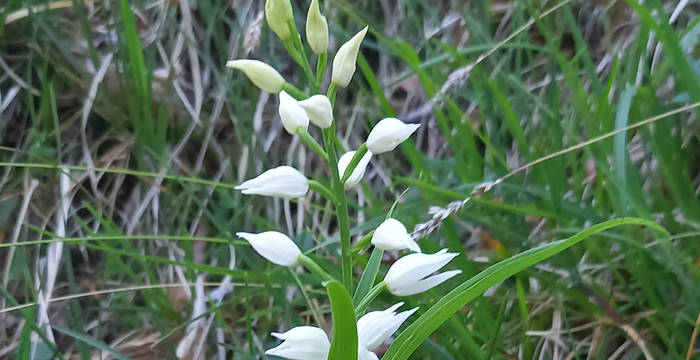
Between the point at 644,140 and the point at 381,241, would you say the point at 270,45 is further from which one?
the point at 381,241

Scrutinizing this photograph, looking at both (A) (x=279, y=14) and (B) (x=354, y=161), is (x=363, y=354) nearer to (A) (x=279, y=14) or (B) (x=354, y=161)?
(B) (x=354, y=161)

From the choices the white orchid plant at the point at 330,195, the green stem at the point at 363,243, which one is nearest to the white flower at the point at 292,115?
the white orchid plant at the point at 330,195

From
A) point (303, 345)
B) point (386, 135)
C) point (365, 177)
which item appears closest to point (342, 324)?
point (303, 345)

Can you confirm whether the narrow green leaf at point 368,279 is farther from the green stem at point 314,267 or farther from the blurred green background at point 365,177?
the blurred green background at point 365,177

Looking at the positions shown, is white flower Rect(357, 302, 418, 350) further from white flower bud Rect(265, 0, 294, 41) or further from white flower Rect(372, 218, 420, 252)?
white flower bud Rect(265, 0, 294, 41)

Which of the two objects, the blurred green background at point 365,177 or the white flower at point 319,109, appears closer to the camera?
the white flower at point 319,109

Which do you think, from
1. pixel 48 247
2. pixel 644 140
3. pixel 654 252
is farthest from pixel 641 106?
pixel 48 247

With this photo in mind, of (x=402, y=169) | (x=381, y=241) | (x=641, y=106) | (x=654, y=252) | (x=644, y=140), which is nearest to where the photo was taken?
(x=381, y=241)

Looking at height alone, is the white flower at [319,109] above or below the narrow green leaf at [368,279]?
above
